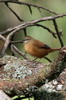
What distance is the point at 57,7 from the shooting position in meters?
6.26

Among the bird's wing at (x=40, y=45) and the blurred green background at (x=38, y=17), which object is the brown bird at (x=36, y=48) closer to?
the bird's wing at (x=40, y=45)

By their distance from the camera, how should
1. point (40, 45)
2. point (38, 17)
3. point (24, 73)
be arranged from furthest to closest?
point (38, 17), point (40, 45), point (24, 73)

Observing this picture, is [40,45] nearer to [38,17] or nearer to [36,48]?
[36,48]

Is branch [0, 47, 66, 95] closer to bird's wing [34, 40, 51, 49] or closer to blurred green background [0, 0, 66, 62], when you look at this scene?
bird's wing [34, 40, 51, 49]

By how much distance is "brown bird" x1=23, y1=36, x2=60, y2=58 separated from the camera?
3.91 meters

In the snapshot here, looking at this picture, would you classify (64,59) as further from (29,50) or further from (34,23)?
(29,50)

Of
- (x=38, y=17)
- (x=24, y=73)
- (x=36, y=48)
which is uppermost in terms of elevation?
(x=24, y=73)

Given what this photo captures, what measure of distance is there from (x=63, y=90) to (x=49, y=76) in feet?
0.55

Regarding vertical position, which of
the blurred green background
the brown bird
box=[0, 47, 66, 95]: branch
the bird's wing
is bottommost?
the blurred green background

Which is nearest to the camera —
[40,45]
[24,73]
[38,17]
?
[24,73]

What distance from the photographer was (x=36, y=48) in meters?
3.99

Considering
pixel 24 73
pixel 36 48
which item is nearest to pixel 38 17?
pixel 36 48

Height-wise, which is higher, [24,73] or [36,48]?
[24,73]

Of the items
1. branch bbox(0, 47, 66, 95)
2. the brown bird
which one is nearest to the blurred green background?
the brown bird
